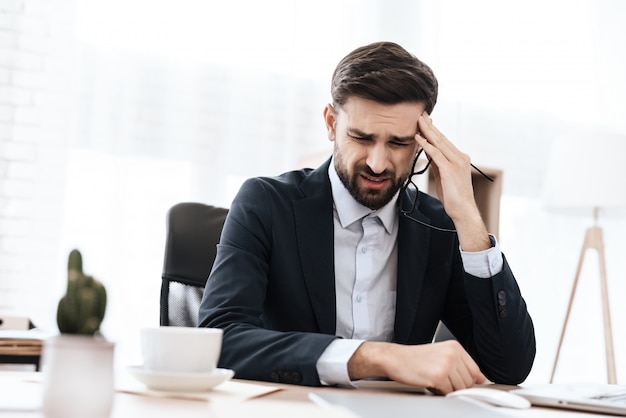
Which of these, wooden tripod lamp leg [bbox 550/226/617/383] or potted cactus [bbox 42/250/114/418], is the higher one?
potted cactus [bbox 42/250/114/418]

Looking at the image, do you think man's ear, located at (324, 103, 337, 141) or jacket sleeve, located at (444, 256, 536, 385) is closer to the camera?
jacket sleeve, located at (444, 256, 536, 385)

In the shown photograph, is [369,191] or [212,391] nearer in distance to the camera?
[212,391]

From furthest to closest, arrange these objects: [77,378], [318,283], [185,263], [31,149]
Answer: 1. [31,149]
2. [185,263]
3. [318,283]
4. [77,378]

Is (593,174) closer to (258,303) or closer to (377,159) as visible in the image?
(377,159)

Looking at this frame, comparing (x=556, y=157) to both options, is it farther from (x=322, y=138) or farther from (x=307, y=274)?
(x=307, y=274)

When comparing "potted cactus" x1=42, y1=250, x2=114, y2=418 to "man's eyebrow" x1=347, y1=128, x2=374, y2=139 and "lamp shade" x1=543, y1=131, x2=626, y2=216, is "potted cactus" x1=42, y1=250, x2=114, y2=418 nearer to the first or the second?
"man's eyebrow" x1=347, y1=128, x2=374, y2=139

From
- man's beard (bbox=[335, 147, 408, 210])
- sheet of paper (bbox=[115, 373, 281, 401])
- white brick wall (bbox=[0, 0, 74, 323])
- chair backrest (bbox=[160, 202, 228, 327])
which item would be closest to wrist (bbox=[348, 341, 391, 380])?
sheet of paper (bbox=[115, 373, 281, 401])

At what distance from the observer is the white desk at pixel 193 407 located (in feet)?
2.32

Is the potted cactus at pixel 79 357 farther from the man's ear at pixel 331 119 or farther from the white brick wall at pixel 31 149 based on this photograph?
the white brick wall at pixel 31 149

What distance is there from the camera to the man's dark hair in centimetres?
160

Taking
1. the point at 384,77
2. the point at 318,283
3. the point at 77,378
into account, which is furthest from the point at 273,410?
the point at 384,77

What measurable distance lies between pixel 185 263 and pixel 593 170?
6.92 ft

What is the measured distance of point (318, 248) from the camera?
156 cm

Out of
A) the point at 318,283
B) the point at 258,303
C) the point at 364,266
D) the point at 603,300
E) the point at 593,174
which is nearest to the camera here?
the point at 258,303
